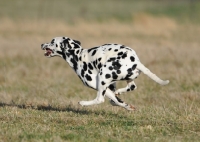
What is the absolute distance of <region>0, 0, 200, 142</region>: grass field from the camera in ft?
23.0

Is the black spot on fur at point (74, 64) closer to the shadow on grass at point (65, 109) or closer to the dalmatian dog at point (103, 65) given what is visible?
the dalmatian dog at point (103, 65)

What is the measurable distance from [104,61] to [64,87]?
398 cm

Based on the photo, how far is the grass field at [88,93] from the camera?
23.0 feet

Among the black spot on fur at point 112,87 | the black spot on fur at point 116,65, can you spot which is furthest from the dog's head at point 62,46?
the black spot on fur at point 116,65

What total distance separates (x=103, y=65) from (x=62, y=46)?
104 centimetres

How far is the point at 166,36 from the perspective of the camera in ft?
71.1

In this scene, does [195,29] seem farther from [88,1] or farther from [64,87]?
[88,1]

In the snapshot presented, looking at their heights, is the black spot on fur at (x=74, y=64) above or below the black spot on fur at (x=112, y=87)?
above

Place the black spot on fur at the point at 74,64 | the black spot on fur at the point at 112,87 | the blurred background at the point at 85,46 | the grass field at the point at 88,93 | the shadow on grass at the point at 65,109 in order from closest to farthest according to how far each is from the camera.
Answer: the grass field at the point at 88,93
the black spot on fur at the point at 112,87
the black spot on fur at the point at 74,64
the shadow on grass at the point at 65,109
the blurred background at the point at 85,46

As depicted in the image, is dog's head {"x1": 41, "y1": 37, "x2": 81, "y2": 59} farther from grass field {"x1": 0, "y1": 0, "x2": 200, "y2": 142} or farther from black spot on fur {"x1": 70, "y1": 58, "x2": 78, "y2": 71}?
grass field {"x1": 0, "y1": 0, "x2": 200, "y2": 142}

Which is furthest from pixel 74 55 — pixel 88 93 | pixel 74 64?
pixel 88 93

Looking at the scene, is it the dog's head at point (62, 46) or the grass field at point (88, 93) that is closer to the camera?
the grass field at point (88, 93)

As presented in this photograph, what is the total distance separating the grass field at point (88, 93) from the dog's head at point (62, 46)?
927 millimetres

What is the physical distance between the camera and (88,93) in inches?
439
